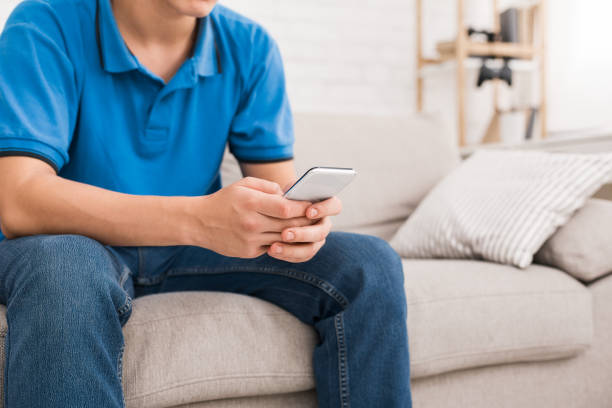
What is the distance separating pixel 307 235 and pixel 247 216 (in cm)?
8

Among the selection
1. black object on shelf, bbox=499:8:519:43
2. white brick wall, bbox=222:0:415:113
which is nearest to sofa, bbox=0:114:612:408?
A: white brick wall, bbox=222:0:415:113

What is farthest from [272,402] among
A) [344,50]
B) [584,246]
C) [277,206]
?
[344,50]

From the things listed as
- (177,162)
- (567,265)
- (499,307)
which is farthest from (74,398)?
(567,265)

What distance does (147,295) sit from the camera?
2.95 ft

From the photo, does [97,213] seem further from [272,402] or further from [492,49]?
[492,49]

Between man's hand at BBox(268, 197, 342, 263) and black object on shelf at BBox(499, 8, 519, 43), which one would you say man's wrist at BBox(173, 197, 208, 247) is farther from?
black object on shelf at BBox(499, 8, 519, 43)

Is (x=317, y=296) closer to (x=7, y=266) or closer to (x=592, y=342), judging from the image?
(x=7, y=266)

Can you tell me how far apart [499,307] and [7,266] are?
0.80m

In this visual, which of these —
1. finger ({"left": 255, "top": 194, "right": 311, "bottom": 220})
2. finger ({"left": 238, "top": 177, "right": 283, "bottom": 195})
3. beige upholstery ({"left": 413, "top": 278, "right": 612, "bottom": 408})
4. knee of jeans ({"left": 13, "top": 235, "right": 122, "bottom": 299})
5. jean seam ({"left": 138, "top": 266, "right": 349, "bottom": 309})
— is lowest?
beige upholstery ({"left": 413, "top": 278, "right": 612, "bottom": 408})

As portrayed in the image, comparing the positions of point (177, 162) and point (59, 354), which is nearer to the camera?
point (59, 354)

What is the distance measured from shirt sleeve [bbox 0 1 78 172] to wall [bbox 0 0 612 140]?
5.54ft

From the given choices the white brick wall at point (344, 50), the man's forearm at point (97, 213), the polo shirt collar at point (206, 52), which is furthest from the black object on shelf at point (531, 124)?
the man's forearm at point (97, 213)

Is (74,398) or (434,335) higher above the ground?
(74,398)

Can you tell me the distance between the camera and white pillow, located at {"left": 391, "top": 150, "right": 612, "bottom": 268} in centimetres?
116
